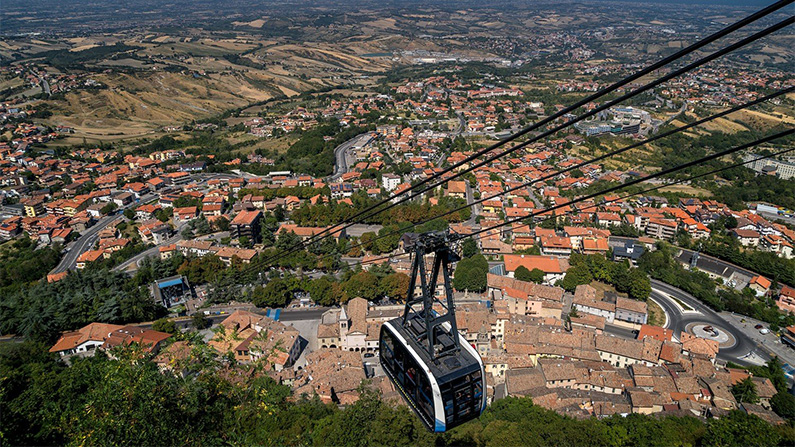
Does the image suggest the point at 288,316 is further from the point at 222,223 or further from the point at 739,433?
the point at 739,433

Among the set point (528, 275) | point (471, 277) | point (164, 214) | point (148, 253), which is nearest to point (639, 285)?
point (528, 275)

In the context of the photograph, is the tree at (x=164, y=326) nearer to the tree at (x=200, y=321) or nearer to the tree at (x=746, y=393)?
the tree at (x=200, y=321)

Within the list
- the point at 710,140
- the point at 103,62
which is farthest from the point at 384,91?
the point at 103,62

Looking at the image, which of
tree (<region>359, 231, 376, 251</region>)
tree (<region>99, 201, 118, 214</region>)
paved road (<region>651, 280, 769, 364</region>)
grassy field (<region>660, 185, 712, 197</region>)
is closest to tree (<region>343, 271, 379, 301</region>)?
tree (<region>359, 231, 376, 251</region>)

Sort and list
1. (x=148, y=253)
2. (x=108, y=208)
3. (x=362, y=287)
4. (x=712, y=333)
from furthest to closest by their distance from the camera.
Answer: (x=108, y=208) < (x=148, y=253) < (x=362, y=287) < (x=712, y=333)

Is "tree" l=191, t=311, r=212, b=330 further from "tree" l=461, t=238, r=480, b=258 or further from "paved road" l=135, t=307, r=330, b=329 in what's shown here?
"tree" l=461, t=238, r=480, b=258

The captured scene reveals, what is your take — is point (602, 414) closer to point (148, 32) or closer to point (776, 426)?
point (776, 426)

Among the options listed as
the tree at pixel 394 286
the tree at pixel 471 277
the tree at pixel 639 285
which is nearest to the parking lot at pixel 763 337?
the tree at pixel 639 285
